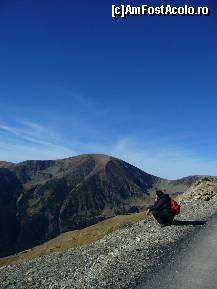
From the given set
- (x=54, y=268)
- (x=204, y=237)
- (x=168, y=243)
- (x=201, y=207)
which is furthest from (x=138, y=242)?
(x=201, y=207)

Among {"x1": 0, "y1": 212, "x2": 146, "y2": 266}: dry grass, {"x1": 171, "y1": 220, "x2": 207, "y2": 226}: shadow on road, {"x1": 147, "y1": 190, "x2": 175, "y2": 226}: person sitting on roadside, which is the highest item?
{"x1": 147, "y1": 190, "x2": 175, "y2": 226}: person sitting on roadside

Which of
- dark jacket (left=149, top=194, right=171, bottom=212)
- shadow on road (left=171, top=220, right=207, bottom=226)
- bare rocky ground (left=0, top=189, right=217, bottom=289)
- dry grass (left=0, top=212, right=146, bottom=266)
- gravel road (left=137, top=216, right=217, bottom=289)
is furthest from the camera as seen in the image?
dry grass (left=0, top=212, right=146, bottom=266)

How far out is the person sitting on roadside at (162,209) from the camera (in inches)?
1108

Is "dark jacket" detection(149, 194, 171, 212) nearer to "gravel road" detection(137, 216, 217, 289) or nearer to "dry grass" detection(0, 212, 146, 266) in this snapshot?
"gravel road" detection(137, 216, 217, 289)

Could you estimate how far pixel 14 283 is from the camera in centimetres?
1909

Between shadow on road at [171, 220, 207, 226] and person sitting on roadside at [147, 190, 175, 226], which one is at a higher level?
person sitting on roadside at [147, 190, 175, 226]

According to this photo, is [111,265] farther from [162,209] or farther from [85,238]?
[85,238]

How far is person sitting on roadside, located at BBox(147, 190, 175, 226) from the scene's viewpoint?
2814cm

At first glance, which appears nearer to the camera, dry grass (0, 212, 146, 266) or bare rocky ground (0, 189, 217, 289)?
bare rocky ground (0, 189, 217, 289)

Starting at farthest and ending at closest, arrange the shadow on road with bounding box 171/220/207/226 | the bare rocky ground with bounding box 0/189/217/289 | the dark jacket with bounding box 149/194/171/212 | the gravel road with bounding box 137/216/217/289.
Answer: the shadow on road with bounding box 171/220/207/226
the dark jacket with bounding box 149/194/171/212
the bare rocky ground with bounding box 0/189/217/289
the gravel road with bounding box 137/216/217/289

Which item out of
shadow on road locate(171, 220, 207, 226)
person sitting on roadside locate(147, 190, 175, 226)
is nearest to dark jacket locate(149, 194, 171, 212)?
person sitting on roadside locate(147, 190, 175, 226)

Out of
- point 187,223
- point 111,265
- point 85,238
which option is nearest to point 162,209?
point 187,223

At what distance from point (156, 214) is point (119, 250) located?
267 inches

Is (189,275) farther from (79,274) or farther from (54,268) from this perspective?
(54,268)
